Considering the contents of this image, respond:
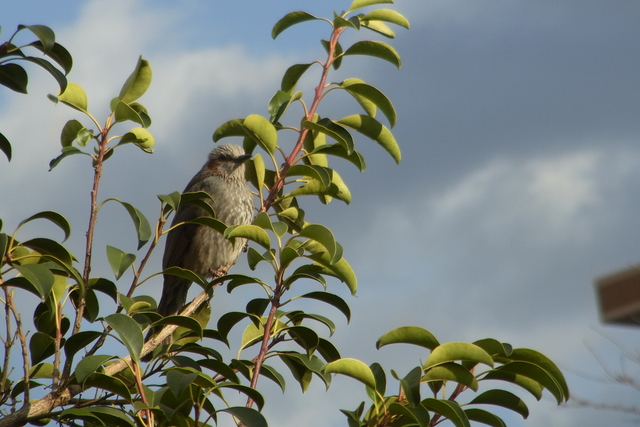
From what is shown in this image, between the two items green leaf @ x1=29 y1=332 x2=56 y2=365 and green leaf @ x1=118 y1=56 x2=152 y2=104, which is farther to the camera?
green leaf @ x1=118 y1=56 x2=152 y2=104

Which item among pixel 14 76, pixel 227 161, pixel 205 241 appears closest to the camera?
pixel 14 76

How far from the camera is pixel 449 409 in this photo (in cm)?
237

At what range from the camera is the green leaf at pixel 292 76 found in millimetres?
3430

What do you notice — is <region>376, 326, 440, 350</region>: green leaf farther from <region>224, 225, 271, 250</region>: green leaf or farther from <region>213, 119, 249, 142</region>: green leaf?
<region>213, 119, 249, 142</region>: green leaf

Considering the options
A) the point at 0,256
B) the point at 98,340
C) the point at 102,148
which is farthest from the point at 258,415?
the point at 102,148

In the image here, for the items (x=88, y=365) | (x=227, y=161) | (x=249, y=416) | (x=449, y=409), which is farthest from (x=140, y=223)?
(x=227, y=161)

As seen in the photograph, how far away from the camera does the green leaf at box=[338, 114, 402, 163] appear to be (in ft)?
10.7

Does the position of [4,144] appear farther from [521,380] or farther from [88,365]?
[521,380]

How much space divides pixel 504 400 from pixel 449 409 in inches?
12.4

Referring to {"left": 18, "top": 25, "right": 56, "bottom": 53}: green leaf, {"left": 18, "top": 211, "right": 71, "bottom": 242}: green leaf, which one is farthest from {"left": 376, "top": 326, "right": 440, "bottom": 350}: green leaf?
{"left": 18, "top": 25, "right": 56, "bottom": 53}: green leaf

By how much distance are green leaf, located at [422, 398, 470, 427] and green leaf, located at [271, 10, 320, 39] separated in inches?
68.2

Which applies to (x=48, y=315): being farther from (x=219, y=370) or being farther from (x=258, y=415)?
(x=258, y=415)

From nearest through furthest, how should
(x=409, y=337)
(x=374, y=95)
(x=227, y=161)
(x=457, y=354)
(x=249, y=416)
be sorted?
(x=249, y=416), (x=457, y=354), (x=409, y=337), (x=374, y=95), (x=227, y=161)

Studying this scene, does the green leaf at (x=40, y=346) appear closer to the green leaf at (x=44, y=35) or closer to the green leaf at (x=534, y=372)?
the green leaf at (x=44, y=35)
